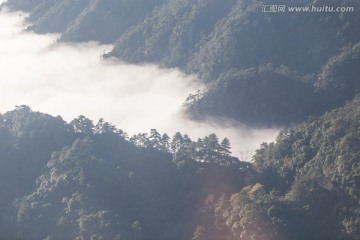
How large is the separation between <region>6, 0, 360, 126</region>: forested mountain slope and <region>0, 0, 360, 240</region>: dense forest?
232 millimetres

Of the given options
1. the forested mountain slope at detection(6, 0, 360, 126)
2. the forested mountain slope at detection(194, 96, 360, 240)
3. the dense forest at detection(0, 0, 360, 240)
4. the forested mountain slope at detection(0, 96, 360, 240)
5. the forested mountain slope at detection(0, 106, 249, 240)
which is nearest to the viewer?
the forested mountain slope at detection(194, 96, 360, 240)

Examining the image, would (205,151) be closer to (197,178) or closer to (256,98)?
(197,178)

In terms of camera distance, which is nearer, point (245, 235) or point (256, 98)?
point (245, 235)

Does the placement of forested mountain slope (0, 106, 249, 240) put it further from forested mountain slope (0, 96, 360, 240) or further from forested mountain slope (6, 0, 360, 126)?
forested mountain slope (6, 0, 360, 126)

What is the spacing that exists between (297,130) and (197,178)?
1491 cm

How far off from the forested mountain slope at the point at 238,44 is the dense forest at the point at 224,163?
23cm

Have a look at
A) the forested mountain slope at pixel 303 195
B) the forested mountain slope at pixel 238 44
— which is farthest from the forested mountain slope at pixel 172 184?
the forested mountain slope at pixel 238 44

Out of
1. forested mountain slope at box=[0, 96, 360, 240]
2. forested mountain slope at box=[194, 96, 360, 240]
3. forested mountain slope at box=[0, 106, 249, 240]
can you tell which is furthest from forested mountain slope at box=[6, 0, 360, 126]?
forested mountain slope at box=[194, 96, 360, 240]

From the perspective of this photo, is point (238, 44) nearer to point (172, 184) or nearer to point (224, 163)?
point (224, 163)

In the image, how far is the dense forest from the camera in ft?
294

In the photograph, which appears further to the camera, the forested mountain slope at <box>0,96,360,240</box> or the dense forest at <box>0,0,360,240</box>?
the dense forest at <box>0,0,360,240</box>

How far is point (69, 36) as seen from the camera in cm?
17688

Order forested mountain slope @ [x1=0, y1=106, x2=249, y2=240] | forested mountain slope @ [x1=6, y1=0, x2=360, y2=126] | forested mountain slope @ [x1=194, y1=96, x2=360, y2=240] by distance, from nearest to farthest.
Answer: forested mountain slope @ [x1=194, y1=96, x2=360, y2=240], forested mountain slope @ [x1=0, y1=106, x2=249, y2=240], forested mountain slope @ [x1=6, y1=0, x2=360, y2=126]

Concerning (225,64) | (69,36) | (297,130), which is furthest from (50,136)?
(69,36)
